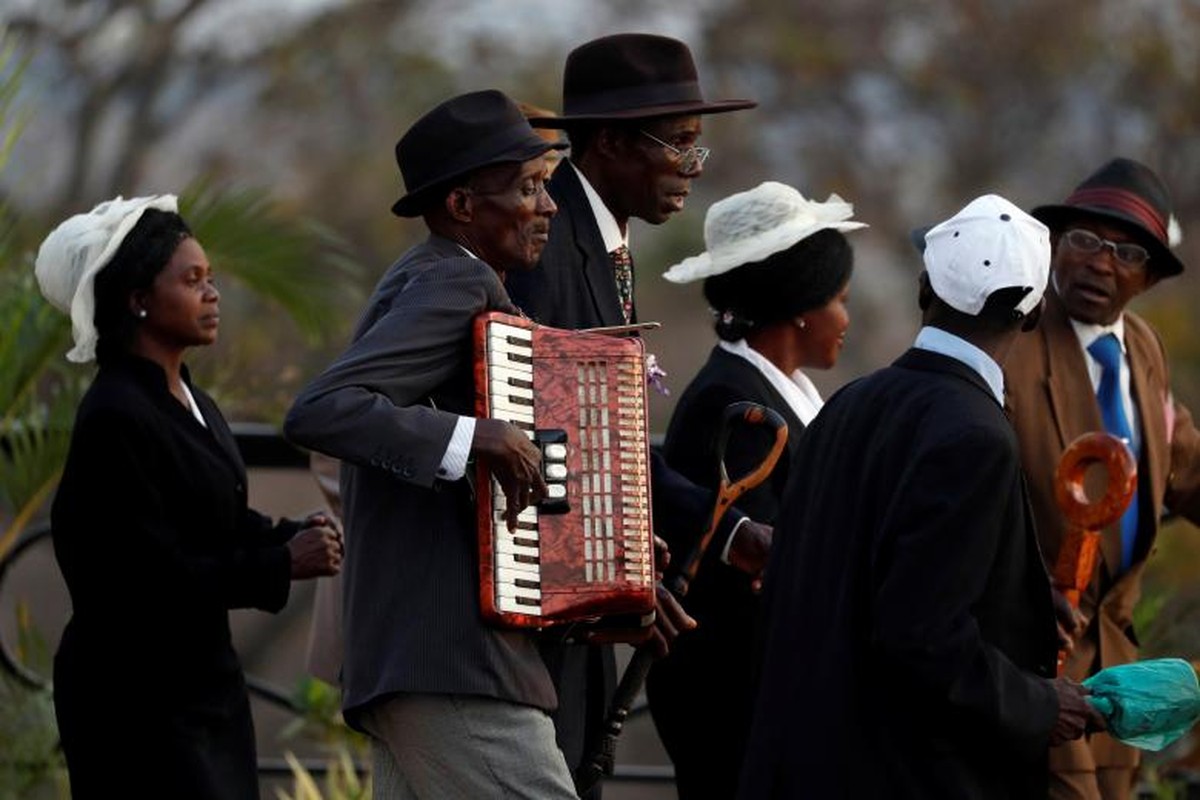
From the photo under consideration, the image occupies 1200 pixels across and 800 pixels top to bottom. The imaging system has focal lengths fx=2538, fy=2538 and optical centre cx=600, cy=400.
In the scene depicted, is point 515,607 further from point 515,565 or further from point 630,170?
point 630,170

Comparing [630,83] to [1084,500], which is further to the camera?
[1084,500]

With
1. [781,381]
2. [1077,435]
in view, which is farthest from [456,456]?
[1077,435]

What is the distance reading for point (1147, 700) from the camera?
4.32m

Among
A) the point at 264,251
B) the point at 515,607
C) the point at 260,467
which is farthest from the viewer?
the point at 264,251

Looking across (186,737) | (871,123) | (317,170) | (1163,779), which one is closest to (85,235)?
(186,737)

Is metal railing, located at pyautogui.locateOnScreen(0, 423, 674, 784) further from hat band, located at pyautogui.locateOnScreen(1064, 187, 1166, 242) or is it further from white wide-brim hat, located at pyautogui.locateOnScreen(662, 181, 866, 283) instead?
hat band, located at pyautogui.locateOnScreen(1064, 187, 1166, 242)

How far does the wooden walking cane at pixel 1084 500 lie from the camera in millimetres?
5473

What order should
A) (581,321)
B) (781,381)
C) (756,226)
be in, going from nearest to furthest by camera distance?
(581,321) < (781,381) < (756,226)

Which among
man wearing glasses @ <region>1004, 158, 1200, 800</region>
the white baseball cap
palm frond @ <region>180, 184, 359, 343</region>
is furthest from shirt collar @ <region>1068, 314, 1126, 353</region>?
palm frond @ <region>180, 184, 359, 343</region>

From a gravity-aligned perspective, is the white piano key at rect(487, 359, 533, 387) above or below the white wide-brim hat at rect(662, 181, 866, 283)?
below

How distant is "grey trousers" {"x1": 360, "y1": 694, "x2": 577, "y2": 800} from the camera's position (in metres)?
4.36

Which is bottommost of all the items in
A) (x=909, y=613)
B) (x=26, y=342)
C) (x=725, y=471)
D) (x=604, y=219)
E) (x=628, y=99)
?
(x=909, y=613)

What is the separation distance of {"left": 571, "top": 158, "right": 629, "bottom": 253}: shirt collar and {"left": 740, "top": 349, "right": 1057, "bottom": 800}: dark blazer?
917 mm

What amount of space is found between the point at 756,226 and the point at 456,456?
1.74m
